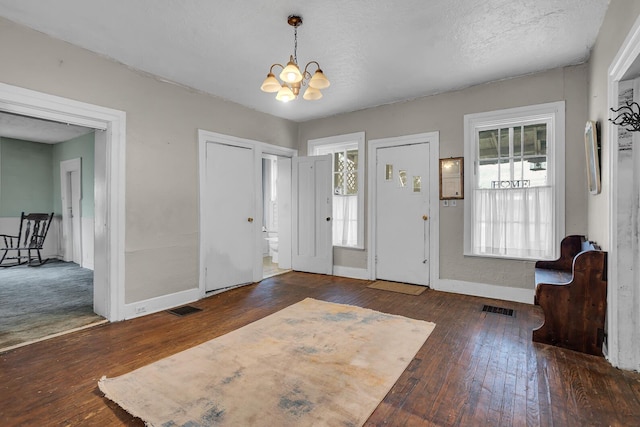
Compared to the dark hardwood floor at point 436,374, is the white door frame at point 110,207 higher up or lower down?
higher up

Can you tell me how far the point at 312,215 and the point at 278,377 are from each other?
133 inches

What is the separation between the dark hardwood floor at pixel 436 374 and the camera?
172 cm

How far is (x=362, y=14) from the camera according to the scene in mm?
2484

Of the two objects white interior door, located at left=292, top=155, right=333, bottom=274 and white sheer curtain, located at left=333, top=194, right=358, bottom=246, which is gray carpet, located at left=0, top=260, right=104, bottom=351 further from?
white sheer curtain, located at left=333, top=194, right=358, bottom=246

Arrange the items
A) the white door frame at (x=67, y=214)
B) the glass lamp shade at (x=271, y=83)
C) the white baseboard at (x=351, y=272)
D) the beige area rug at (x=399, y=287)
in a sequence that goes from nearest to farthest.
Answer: the glass lamp shade at (x=271, y=83) → the beige area rug at (x=399, y=287) → the white baseboard at (x=351, y=272) → the white door frame at (x=67, y=214)

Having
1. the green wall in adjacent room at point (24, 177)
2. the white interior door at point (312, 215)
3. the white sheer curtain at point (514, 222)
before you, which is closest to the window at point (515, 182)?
the white sheer curtain at point (514, 222)

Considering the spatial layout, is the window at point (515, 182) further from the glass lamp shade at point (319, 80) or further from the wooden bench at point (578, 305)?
the glass lamp shade at point (319, 80)

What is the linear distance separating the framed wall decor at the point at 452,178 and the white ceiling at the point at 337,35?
101 centimetres

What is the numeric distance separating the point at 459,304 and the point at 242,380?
8.87ft

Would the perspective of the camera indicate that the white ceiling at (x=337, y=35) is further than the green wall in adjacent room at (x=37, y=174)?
No

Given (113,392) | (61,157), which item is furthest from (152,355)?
(61,157)

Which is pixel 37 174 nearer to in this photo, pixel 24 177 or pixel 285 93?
pixel 24 177

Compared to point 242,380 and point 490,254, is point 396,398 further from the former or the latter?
point 490,254

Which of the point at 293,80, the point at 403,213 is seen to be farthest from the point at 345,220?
the point at 293,80
